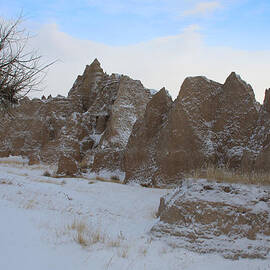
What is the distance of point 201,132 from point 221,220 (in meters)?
9.91

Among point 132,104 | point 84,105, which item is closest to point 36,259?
point 132,104

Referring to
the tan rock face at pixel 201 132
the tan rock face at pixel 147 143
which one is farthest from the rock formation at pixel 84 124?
the tan rock face at pixel 201 132

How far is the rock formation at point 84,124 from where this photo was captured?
24.6 m

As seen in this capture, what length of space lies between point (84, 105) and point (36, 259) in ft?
102

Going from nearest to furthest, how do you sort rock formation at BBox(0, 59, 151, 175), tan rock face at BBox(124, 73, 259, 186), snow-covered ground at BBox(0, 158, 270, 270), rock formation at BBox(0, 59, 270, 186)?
1. snow-covered ground at BBox(0, 158, 270, 270)
2. rock formation at BBox(0, 59, 270, 186)
3. tan rock face at BBox(124, 73, 259, 186)
4. rock formation at BBox(0, 59, 151, 175)

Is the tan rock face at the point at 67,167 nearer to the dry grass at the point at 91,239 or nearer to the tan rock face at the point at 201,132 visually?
the tan rock face at the point at 201,132

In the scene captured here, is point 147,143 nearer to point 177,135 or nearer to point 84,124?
point 177,135

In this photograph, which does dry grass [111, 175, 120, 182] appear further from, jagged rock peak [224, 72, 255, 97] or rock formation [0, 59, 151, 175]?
jagged rock peak [224, 72, 255, 97]

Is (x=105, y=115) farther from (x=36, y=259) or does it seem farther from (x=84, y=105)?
(x=36, y=259)

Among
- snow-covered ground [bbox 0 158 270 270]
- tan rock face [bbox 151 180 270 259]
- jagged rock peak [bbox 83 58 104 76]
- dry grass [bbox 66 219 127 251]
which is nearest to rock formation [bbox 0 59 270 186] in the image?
tan rock face [bbox 151 180 270 259]

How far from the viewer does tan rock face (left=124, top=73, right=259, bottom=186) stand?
1560 centimetres

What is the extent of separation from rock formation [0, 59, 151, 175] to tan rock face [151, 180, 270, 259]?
45.4 feet

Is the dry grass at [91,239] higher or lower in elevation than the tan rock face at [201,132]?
lower

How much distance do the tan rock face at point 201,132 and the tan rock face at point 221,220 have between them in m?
7.75
